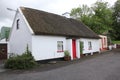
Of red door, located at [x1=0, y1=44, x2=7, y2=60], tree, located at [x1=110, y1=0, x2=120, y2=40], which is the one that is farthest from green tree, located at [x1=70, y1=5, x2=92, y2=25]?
red door, located at [x1=0, y1=44, x2=7, y2=60]

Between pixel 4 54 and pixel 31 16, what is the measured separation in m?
8.27

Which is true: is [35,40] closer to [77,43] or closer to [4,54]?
[77,43]

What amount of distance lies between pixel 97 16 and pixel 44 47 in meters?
27.2

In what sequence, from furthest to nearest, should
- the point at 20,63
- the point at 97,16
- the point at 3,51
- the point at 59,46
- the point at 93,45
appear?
the point at 97,16, the point at 93,45, the point at 3,51, the point at 59,46, the point at 20,63

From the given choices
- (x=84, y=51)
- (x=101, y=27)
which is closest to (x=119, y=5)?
(x=101, y=27)

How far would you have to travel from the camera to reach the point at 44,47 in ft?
60.5

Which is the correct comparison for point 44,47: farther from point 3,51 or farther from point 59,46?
point 3,51

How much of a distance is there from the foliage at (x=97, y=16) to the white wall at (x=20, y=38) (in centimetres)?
2365

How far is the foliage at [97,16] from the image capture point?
41.0 meters

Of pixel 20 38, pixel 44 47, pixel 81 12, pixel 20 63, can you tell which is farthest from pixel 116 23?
pixel 20 63

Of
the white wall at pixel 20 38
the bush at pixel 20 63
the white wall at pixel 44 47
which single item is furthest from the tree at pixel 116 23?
the bush at pixel 20 63

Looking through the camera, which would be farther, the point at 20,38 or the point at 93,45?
the point at 93,45

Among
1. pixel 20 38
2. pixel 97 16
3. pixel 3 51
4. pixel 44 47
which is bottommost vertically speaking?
pixel 3 51

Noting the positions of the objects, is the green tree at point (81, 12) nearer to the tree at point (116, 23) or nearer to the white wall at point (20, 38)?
the tree at point (116, 23)
